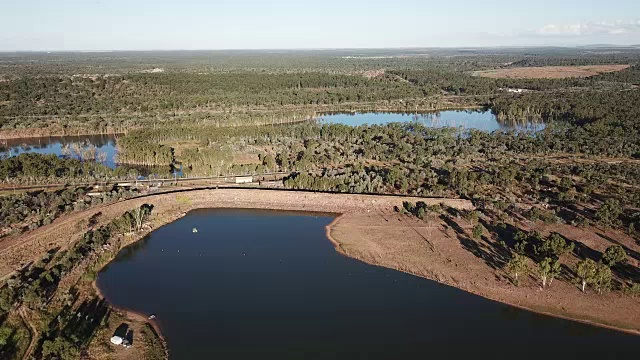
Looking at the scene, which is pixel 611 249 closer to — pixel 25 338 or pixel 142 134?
pixel 25 338

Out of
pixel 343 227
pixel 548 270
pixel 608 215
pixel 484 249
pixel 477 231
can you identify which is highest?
pixel 608 215

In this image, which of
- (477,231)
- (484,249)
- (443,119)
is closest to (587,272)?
(484,249)

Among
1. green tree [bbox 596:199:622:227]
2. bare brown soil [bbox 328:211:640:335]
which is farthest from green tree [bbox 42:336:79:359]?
green tree [bbox 596:199:622:227]

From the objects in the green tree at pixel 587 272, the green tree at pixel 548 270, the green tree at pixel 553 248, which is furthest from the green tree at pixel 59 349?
the green tree at pixel 553 248

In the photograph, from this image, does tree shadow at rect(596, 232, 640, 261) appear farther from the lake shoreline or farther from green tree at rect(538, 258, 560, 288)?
green tree at rect(538, 258, 560, 288)

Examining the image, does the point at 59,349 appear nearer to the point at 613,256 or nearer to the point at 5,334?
the point at 5,334
